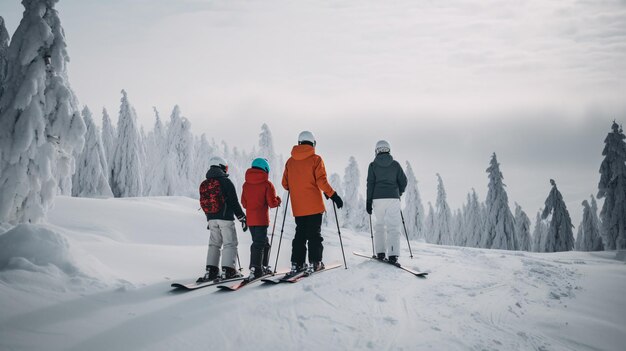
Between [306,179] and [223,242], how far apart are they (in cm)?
188

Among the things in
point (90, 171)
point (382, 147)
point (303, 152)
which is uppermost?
point (382, 147)

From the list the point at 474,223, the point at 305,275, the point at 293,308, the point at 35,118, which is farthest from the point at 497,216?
the point at 35,118

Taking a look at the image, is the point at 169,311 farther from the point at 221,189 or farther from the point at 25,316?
the point at 221,189

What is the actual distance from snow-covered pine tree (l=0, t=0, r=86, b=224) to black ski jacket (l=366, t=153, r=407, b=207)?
851cm

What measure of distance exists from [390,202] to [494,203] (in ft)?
97.6

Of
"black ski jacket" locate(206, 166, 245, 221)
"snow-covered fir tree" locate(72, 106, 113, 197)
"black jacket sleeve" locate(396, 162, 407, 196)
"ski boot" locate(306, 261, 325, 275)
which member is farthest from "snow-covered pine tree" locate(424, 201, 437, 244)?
"black ski jacket" locate(206, 166, 245, 221)

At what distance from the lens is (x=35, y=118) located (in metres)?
9.12

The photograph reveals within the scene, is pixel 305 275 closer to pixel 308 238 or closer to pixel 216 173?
pixel 308 238

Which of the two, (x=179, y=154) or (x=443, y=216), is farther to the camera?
(x=443, y=216)

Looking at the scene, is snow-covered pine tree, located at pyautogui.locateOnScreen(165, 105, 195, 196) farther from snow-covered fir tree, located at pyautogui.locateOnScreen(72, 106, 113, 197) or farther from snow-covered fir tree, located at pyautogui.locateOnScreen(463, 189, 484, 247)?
snow-covered fir tree, located at pyautogui.locateOnScreen(463, 189, 484, 247)

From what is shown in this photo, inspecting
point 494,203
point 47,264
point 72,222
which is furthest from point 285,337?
point 494,203

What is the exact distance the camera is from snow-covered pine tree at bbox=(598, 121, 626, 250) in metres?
22.4

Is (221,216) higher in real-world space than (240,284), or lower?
higher

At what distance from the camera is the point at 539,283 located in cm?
A: 597
